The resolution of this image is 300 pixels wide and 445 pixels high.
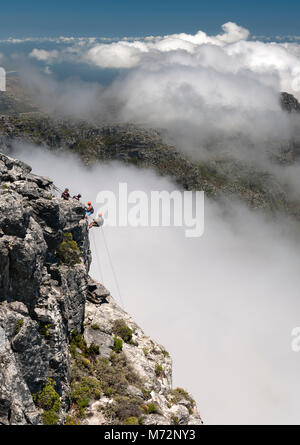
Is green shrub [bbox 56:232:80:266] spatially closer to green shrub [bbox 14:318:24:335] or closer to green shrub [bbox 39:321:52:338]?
green shrub [bbox 39:321:52:338]

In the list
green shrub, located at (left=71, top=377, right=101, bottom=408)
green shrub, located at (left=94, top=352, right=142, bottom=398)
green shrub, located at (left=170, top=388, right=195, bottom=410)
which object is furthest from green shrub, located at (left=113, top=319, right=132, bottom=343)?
green shrub, located at (left=71, top=377, right=101, bottom=408)

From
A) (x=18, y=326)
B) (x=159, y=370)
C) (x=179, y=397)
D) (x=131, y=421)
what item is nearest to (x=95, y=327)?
(x=159, y=370)

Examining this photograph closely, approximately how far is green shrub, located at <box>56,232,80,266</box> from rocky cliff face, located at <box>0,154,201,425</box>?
13cm

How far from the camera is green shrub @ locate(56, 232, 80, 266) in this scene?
1725 inches

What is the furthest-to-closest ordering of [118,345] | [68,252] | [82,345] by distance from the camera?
[118,345] < [68,252] < [82,345]

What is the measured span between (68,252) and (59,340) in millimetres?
12497

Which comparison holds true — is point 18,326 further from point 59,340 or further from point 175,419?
point 175,419

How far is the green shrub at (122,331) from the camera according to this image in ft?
171

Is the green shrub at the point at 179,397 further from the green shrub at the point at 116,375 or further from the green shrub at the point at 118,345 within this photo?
the green shrub at the point at 118,345

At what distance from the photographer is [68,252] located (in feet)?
147

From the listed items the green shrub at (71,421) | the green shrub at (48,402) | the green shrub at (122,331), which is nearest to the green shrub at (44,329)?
the green shrub at (48,402)
